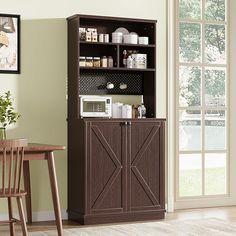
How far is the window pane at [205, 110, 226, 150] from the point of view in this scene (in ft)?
22.4

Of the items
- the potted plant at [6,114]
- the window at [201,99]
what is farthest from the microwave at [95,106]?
the window at [201,99]

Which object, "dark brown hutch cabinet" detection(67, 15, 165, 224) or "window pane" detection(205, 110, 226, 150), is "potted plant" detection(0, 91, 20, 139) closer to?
"dark brown hutch cabinet" detection(67, 15, 165, 224)

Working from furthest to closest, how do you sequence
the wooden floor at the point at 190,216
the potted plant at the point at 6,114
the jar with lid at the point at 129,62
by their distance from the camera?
the jar with lid at the point at 129,62 → the wooden floor at the point at 190,216 → the potted plant at the point at 6,114

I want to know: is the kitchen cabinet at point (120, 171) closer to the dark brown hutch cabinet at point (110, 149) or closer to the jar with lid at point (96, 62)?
the dark brown hutch cabinet at point (110, 149)

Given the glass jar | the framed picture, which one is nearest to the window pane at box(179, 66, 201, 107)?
the glass jar

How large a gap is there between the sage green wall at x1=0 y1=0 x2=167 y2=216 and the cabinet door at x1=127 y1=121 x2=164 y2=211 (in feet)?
2.18

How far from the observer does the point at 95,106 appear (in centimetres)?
593

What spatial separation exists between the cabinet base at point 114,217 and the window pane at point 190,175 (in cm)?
70

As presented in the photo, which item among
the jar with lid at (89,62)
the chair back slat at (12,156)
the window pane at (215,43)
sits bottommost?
the chair back slat at (12,156)

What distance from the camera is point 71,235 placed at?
5258 millimetres

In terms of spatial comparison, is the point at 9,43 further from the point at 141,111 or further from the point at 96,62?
the point at 141,111

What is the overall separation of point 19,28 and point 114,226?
2001 mm

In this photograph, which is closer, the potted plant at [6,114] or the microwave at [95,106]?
the potted plant at [6,114]

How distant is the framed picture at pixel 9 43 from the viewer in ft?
19.1
